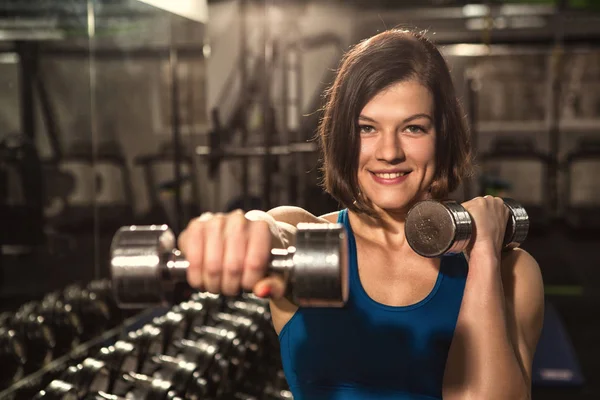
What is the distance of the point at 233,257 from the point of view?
82 cm

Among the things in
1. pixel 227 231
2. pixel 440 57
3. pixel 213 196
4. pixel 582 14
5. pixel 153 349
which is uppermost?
pixel 582 14

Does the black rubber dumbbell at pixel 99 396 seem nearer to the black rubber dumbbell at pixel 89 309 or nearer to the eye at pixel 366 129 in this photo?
the black rubber dumbbell at pixel 89 309

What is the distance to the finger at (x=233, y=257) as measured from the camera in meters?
0.82

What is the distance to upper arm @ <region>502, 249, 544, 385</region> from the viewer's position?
148 centimetres

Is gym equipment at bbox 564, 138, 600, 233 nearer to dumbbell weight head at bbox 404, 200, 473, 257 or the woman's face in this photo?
the woman's face

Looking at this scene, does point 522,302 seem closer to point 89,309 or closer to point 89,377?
point 89,377

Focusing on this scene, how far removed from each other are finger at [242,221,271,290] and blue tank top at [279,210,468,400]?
0.63 meters

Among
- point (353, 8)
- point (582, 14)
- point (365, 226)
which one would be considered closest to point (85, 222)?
point (365, 226)

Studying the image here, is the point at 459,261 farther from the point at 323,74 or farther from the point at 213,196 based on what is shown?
the point at 323,74

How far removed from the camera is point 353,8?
7527 mm

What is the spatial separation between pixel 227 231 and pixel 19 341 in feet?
5.16

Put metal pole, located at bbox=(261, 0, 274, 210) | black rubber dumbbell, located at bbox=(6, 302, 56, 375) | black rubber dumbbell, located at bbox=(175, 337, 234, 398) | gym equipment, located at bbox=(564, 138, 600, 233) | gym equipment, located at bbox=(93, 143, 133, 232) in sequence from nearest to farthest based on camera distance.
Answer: black rubber dumbbell, located at bbox=(6, 302, 56, 375), black rubber dumbbell, located at bbox=(175, 337, 234, 398), gym equipment, located at bbox=(93, 143, 133, 232), metal pole, located at bbox=(261, 0, 274, 210), gym equipment, located at bbox=(564, 138, 600, 233)

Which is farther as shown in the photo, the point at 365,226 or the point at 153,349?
the point at 153,349

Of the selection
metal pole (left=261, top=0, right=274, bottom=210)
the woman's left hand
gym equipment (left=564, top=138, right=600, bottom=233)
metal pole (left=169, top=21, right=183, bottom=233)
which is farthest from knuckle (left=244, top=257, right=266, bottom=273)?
gym equipment (left=564, top=138, right=600, bottom=233)
